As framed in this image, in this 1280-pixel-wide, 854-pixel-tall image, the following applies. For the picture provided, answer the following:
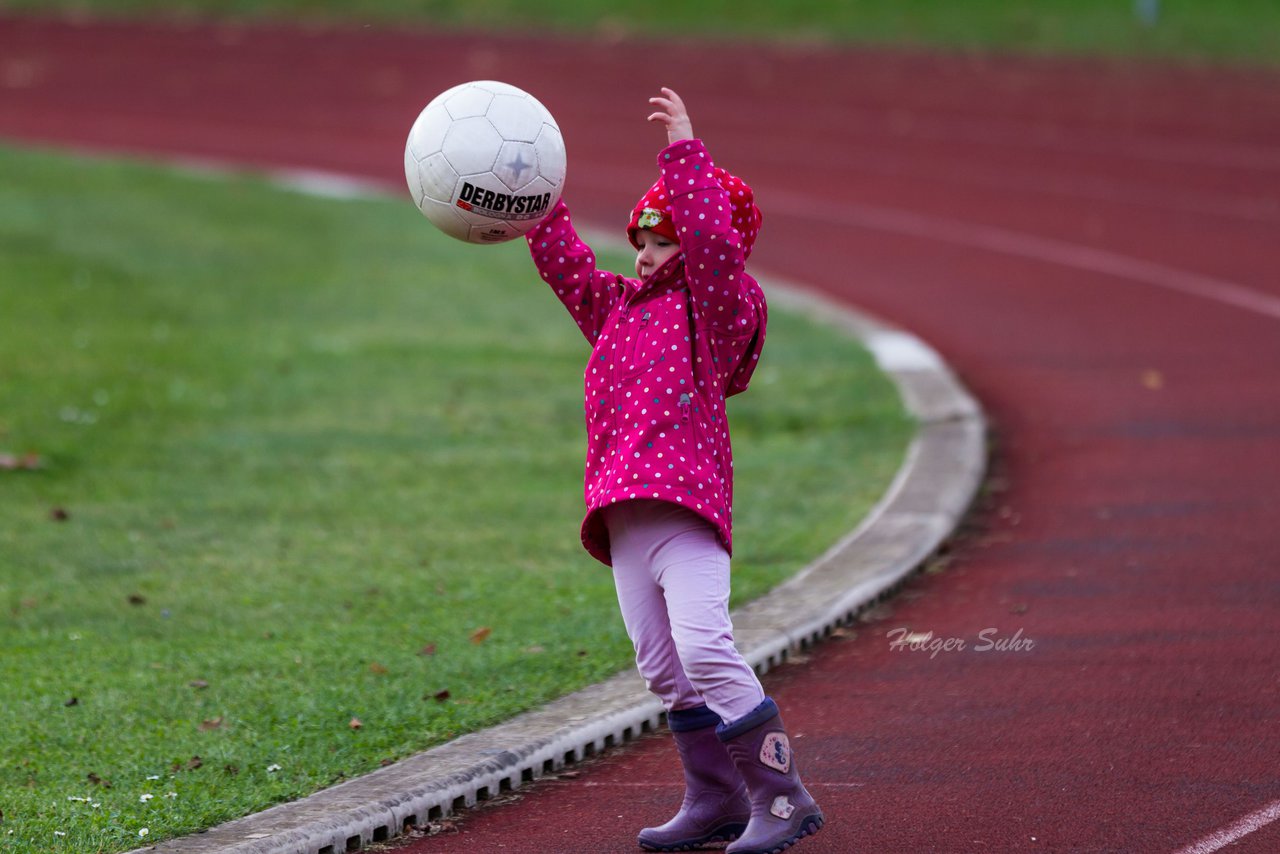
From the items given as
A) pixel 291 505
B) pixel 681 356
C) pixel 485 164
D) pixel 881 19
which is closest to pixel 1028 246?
pixel 291 505

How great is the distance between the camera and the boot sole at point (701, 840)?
4.55 meters

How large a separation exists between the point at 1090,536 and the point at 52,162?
1432 centimetres

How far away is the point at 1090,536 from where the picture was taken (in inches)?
295

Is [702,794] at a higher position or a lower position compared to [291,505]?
higher

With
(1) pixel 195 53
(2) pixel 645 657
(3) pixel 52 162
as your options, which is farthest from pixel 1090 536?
(1) pixel 195 53

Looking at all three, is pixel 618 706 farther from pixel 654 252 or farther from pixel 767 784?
pixel 654 252

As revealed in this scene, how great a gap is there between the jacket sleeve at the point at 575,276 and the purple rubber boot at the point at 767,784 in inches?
43.4

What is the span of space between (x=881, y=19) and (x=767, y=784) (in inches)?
1074

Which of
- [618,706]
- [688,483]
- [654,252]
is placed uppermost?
[654,252]

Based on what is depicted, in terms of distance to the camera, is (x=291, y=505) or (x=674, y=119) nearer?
(x=674, y=119)

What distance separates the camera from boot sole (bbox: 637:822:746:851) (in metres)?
4.55

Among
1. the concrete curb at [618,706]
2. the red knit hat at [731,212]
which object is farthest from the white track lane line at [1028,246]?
the red knit hat at [731,212]

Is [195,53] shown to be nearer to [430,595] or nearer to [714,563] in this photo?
[430,595]

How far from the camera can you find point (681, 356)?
4.36 metres
